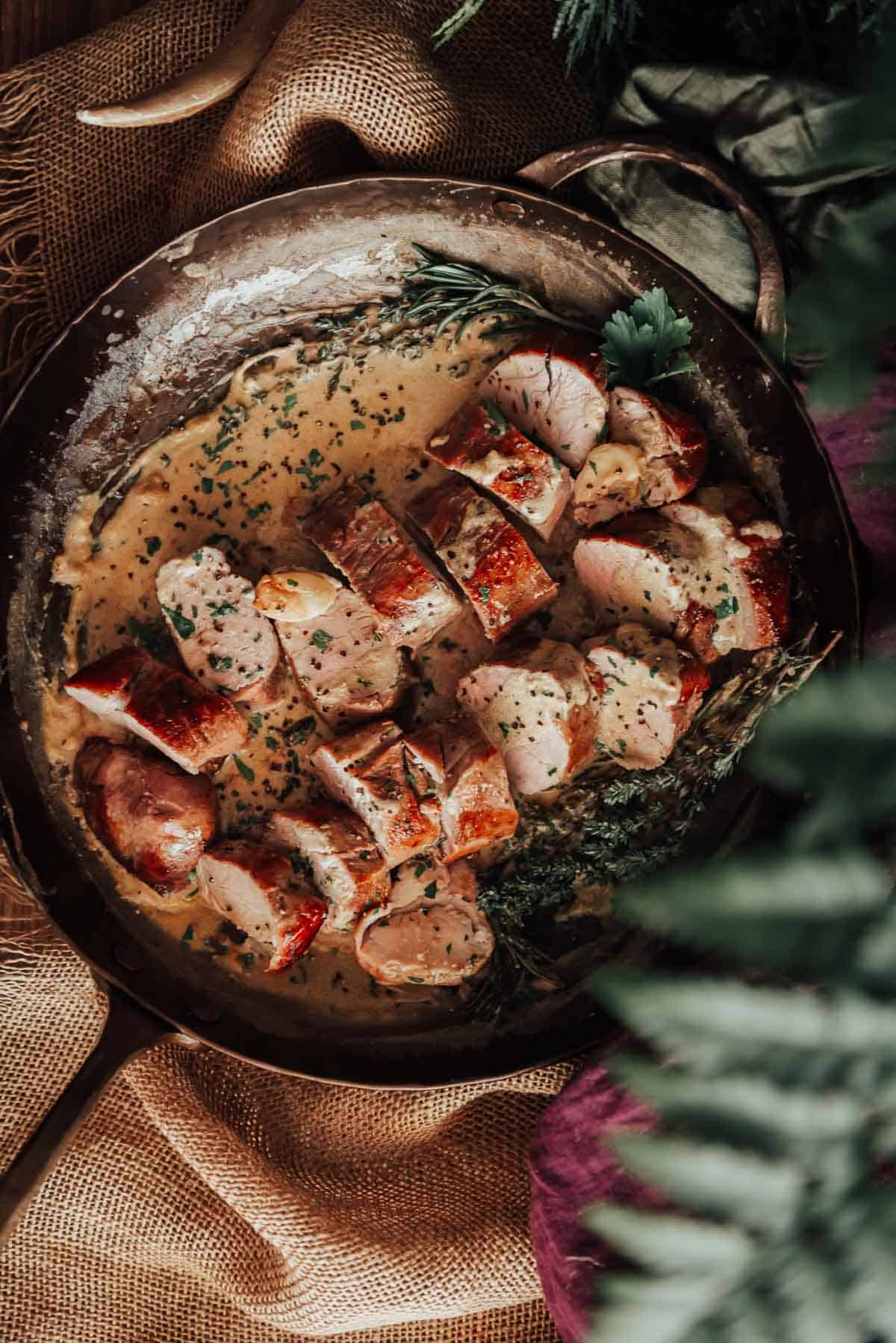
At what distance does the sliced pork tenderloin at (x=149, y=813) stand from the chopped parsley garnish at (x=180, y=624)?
38cm

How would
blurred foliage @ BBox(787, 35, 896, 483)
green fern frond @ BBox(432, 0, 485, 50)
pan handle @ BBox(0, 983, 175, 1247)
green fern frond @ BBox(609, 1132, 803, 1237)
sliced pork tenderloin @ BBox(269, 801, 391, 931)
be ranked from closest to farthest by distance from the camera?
blurred foliage @ BBox(787, 35, 896, 483) < green fern frond @ BBox(609, 1132, 803, 1237) < green fern frond @ BBox(432, 0, 485, 50) < pan handle @ BBox(0, 983, 175, 1247) < sliced pork tenderloin @ BBox(269, 801, 391, 931)

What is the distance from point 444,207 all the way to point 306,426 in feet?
2.48

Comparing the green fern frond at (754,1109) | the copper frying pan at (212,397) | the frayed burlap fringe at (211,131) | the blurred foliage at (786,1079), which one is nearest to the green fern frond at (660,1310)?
the blurred foliage at (786,1079)

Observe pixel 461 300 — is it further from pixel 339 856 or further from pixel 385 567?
pixel 339 856

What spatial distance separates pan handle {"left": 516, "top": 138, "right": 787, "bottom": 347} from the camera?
113 inches

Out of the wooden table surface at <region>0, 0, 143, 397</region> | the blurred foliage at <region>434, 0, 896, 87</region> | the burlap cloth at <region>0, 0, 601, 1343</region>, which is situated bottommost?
the burlap cloth at <region>0, 0, 601, 1343</region>

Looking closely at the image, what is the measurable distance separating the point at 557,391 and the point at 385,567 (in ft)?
2.39

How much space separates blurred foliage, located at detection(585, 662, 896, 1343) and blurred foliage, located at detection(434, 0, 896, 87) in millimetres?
2245

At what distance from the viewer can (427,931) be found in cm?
339

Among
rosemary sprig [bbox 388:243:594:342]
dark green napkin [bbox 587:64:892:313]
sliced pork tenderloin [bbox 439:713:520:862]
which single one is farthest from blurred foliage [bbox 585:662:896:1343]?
rosemary sprig [bbox 388:243:594:342]

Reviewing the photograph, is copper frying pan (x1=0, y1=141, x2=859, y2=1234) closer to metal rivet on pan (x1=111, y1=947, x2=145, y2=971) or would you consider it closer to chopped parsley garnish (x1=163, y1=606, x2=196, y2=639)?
metal rivet on pan (x1=111, y1=947, x2=145, y2=971)

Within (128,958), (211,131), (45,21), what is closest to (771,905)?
(128,958)

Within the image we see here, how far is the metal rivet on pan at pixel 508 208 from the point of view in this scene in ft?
10.4

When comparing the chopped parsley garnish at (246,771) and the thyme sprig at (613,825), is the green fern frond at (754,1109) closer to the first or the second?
the thyme sprig at (613,825)
